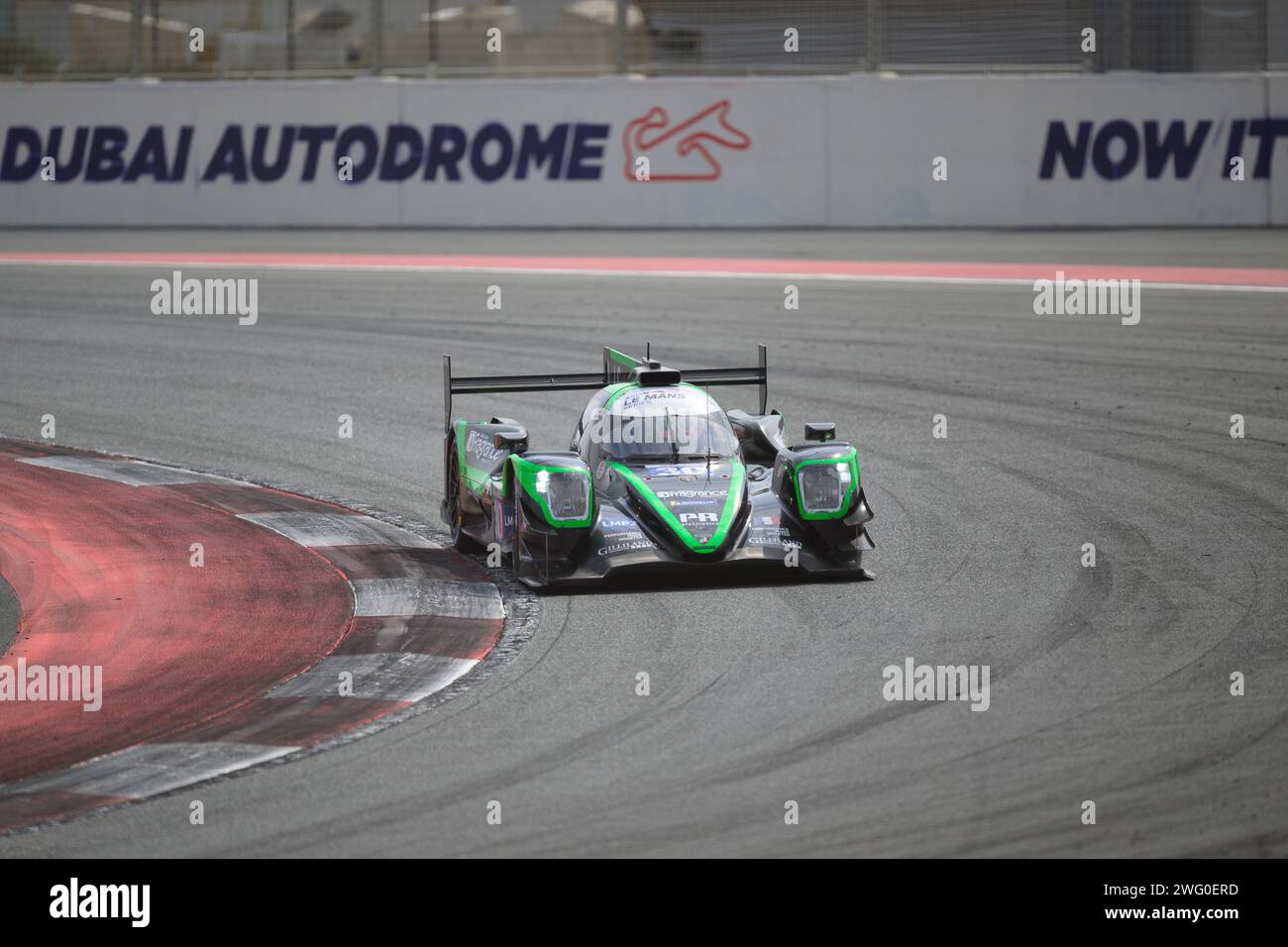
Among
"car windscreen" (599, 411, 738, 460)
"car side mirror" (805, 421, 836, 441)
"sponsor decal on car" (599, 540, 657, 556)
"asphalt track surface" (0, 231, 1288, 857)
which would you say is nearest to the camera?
"asphalt track surface" (0, 231, 1288, 857)

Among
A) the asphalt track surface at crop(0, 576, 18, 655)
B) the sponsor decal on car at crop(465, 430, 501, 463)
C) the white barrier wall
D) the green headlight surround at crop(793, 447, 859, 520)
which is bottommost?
the asphalt track surface at crop(0, 576, 18, 655)

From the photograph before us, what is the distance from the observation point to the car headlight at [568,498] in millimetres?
9883

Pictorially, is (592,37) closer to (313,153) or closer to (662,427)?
(313,153)

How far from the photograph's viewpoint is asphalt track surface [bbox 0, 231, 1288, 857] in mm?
6613

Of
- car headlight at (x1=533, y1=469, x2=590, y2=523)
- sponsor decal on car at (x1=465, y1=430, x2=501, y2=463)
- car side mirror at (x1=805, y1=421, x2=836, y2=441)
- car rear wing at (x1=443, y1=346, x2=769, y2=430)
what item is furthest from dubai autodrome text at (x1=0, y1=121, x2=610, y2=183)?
car headlight at (x1=533, y1=469, x2=590, y2=523)

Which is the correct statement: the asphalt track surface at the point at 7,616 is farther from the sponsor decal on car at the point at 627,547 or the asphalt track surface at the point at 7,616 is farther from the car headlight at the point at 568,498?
the sponsor decal on car at the point at 627,547

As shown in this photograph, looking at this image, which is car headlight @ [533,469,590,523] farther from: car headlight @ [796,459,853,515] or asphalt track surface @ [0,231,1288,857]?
car headlight @ [796,459,853,515]

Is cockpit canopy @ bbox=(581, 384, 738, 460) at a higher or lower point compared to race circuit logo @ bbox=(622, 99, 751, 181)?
lower

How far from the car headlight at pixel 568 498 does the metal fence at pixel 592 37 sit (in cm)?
1697

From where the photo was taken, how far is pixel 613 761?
721 cm

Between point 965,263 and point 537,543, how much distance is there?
43.9 feet

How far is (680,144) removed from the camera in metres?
25.6
